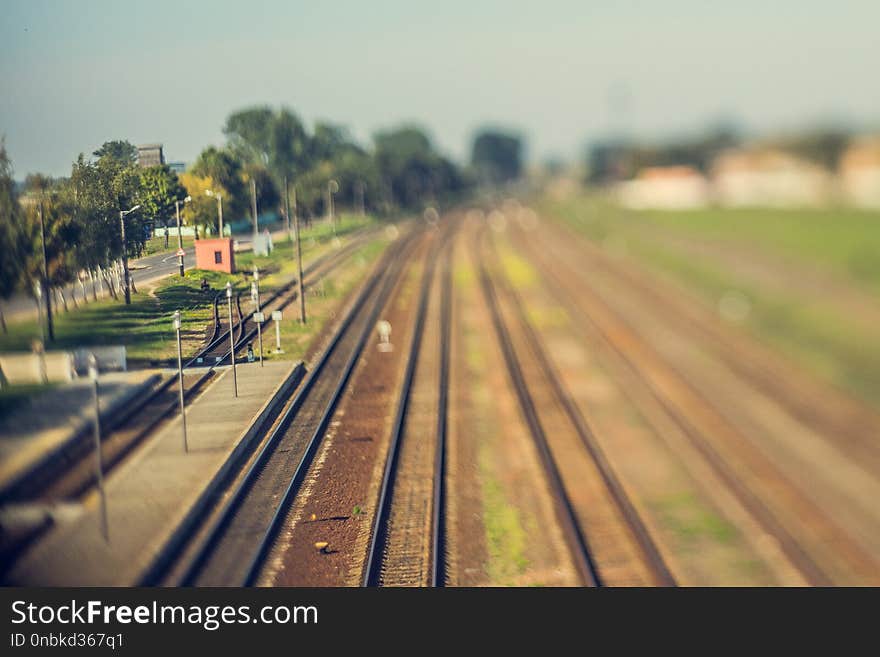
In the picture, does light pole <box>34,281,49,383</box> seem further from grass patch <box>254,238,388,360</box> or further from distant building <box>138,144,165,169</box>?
grass patch <box>254,238,388,360</box>

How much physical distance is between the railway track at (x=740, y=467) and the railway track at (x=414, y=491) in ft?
18.9

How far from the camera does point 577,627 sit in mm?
5285

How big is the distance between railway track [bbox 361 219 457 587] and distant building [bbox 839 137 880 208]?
51.4 meters

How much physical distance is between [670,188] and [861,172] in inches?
899

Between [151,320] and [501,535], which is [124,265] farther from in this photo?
[501,535]

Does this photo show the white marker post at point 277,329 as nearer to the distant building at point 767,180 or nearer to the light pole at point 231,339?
the light pole at point 231,339

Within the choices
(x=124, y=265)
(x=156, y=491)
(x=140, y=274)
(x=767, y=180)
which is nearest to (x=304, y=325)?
(x=140, y=274)

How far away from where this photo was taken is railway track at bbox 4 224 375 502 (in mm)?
5539

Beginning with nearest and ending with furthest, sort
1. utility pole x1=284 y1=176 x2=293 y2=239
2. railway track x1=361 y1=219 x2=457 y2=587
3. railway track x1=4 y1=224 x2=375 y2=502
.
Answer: railway track x1=4 y1=224 x2=375 y2=502 < utility pole x1=284 y1=176 x2=293 y2=239 < railway track x1=361 y1=219 x2=457 y2=587

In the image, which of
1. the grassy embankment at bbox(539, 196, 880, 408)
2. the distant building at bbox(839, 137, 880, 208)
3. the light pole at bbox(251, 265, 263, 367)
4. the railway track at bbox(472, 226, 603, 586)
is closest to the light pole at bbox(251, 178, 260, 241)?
the light pole at bbox(251, 265, 263, 367)

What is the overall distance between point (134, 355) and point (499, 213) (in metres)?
113

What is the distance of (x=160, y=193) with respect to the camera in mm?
6996

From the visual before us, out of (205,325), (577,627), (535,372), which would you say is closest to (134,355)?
(205,325)

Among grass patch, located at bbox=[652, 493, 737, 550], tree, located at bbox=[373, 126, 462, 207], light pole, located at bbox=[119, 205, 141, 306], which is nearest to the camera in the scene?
light pole, located at bbox=[119, 205, 141, 306]
